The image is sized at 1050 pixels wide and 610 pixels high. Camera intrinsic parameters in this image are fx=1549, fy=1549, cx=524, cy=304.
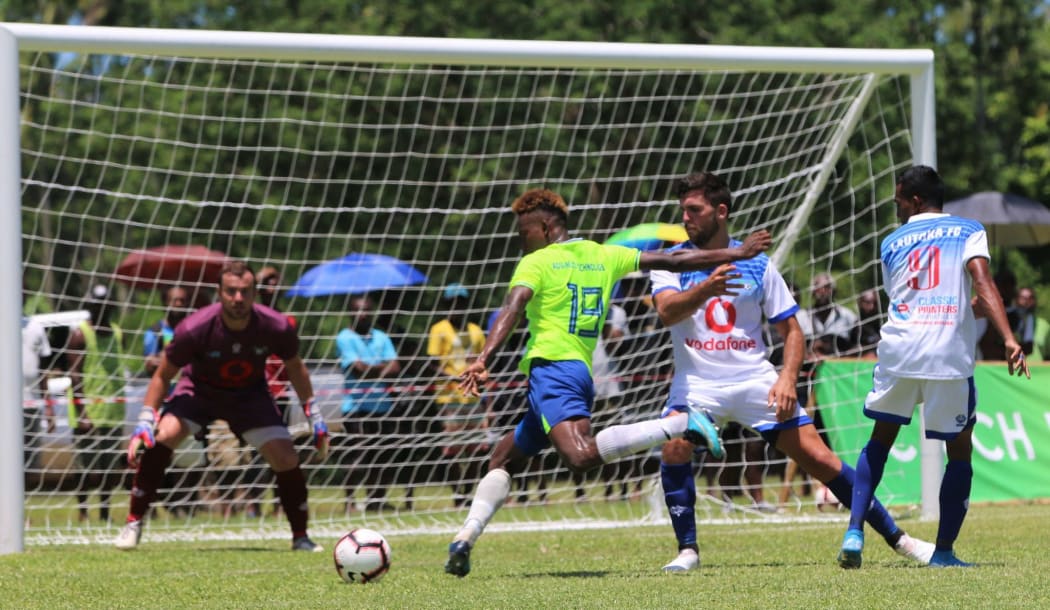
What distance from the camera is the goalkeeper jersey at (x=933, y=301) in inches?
299

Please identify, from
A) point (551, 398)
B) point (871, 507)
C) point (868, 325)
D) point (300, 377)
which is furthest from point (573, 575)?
point (868, 325)

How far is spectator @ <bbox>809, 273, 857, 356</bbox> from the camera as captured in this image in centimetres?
1344

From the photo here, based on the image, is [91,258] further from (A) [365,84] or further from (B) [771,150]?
(B) [771,150]

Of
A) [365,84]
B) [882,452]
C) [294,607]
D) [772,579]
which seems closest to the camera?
[294,607]

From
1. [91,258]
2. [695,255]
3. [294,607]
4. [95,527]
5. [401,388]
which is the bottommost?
[91,258]

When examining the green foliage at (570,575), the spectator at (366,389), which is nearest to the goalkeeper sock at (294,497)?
the green foliage at (570,575)

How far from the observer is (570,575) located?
8.10 meters

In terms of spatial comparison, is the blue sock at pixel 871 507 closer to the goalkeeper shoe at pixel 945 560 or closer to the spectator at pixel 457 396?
the goalkeeper shoe at pixel 945 560

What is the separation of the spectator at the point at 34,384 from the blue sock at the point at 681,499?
6.58 m

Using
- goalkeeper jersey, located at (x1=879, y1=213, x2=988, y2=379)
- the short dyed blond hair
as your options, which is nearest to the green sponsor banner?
goalkeeper jersey, located at (x1=879, y1=213, x2=988, y2=379)

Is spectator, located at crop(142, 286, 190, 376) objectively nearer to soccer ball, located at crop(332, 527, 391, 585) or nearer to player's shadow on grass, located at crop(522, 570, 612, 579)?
soccer ball, located at crop(332, 527, 391, 585)

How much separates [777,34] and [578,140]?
27.9 feet

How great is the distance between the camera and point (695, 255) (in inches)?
307

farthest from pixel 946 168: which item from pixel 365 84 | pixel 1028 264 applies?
pixel 365 84
